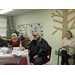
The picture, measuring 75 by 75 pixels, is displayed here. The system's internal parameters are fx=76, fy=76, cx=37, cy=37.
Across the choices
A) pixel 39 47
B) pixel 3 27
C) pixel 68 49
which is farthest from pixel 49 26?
pixel 3 27

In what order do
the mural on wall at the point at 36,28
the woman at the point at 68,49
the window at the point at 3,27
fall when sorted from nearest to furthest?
1. the woman at the point at 68,49
2. the mural on wall at the point at 36,28
3. the window at the point at 3,27

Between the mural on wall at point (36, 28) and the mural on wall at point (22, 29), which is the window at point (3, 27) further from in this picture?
the mural on wall at point (36, 28)

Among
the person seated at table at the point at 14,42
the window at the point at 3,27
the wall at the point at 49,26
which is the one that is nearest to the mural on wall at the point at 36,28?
the wall at the point at 49,26

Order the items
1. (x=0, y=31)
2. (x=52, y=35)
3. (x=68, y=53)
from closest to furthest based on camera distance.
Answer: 1. (x=68, y=53)
2. (x=52, y=35)
3. (x=0, y=31)

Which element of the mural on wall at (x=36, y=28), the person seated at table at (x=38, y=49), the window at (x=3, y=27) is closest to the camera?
the person seated at table at (x=38, y=49)

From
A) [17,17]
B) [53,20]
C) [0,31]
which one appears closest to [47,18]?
[53,20]

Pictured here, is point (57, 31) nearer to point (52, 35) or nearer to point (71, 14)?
point (52, 35)

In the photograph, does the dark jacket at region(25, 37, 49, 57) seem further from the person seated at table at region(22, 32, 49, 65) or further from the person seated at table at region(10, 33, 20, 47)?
the person seated at table at region(10, 33, 20, 47)

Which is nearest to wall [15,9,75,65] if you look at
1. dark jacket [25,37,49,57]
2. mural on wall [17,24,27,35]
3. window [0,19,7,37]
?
mural on wall [17,24,27,35]

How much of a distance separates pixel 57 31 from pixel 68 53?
3.83ft

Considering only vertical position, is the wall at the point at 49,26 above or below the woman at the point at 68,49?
above

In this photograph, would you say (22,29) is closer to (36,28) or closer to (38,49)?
(36,28)

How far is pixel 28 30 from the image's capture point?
436 cm

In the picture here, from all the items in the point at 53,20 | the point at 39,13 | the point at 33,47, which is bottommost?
the point at 33,47
